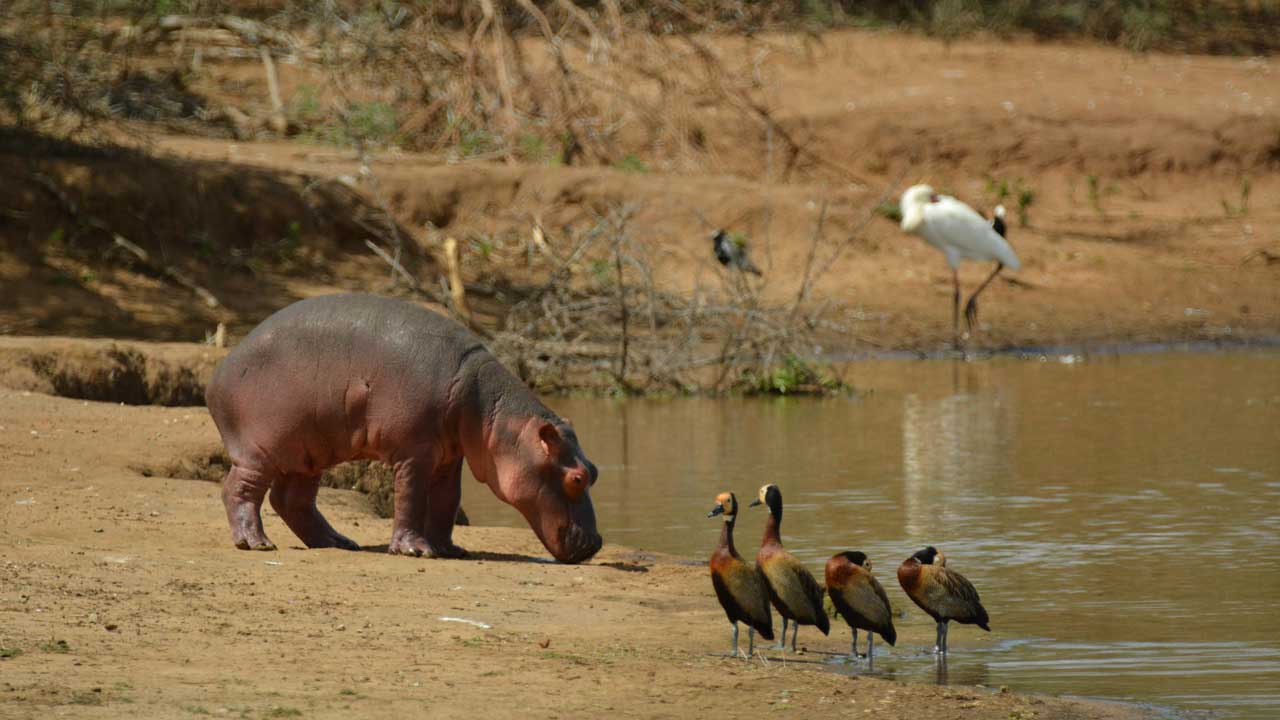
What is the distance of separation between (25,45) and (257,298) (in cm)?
315

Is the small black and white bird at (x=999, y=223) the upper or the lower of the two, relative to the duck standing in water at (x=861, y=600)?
upper

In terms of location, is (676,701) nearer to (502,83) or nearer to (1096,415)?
(1096,415)

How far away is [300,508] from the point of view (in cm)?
→ 851

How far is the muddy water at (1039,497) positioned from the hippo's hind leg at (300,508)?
176cm

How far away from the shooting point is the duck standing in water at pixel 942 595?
682cm

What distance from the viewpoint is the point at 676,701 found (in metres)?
5.78

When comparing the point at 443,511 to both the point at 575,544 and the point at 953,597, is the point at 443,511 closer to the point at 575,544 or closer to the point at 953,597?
the point at 575,544

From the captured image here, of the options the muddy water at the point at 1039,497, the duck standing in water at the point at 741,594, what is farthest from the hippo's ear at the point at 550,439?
the duck standing in water at the point at 741,594

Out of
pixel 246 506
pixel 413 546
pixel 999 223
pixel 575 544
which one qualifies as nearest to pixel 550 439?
pixel 575 544

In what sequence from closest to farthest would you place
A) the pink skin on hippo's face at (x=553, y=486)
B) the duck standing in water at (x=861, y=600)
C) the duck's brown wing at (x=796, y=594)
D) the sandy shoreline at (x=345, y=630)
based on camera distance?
the sandy shoreline at (x=345, y=630) → the duck standing in water at (x=861, y=600) → the duck's brown wing at (x=796, y=594) → the pink skin on hippo's face at (x=553, y=486)

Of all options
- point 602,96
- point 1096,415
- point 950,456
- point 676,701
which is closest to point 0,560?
point 676,701

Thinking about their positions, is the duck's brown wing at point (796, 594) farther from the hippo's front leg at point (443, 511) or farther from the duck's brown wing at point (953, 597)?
the hippo's front leg at point (443, 511)

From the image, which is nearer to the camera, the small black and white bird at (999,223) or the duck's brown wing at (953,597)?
the duck's brown wing at (953,597)

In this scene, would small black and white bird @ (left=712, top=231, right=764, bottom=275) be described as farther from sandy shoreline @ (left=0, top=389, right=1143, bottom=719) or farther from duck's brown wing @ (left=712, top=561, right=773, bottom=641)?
duck's brown wing @ (left=712, top=561, right=773, bottom=641)
